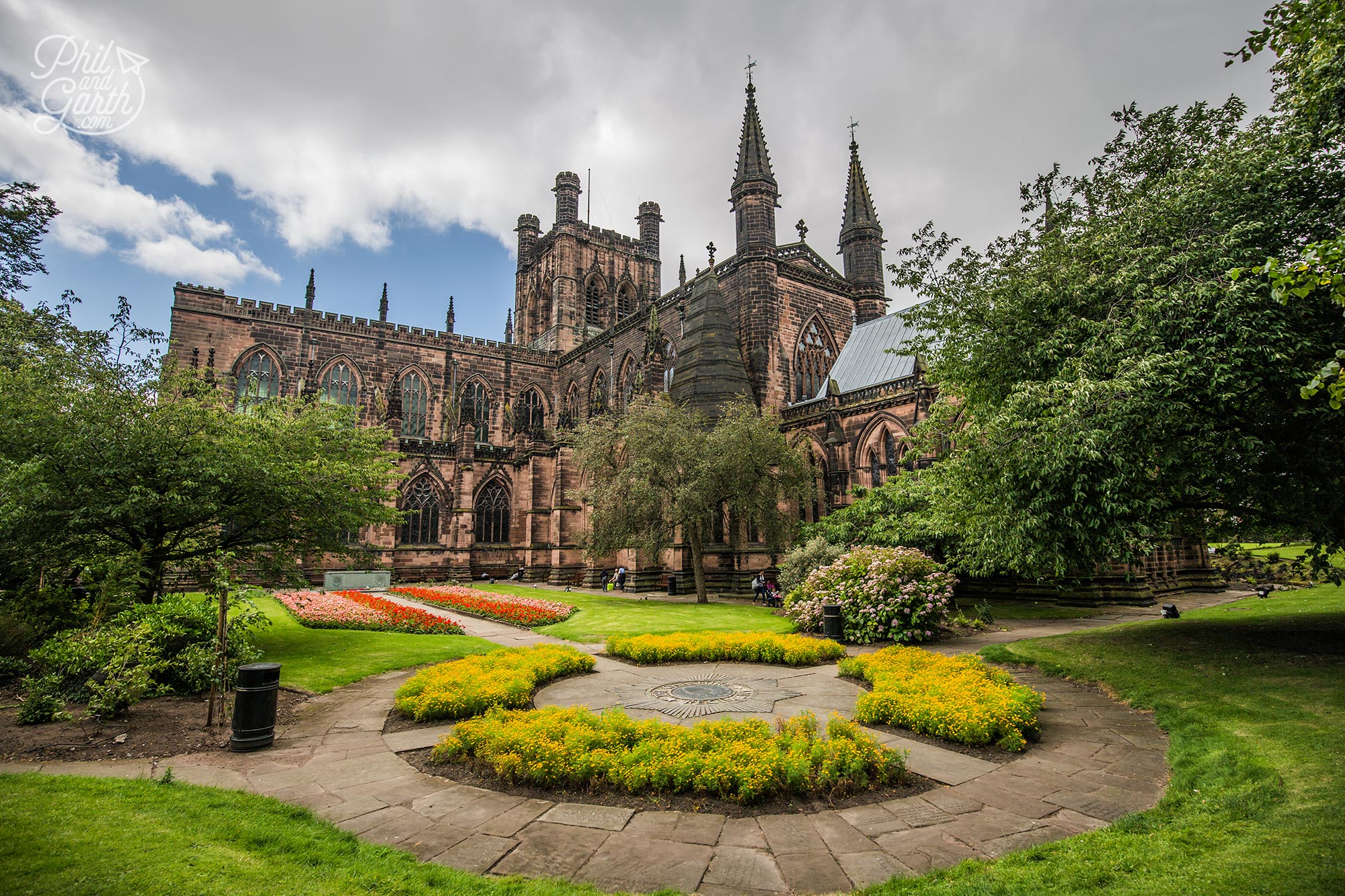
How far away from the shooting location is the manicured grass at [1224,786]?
3.47 m

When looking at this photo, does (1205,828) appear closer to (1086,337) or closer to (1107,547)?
(1107,547)

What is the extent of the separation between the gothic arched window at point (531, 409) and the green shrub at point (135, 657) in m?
35.6

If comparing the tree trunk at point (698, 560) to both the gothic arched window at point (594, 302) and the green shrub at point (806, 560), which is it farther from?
the gothic arched window at point (594, 302)

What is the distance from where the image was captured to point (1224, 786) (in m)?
4.66

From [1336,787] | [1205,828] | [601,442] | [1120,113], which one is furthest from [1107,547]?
[601,442]

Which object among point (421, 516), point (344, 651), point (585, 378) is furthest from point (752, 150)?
point (344, 651)

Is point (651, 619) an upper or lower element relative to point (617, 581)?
lower

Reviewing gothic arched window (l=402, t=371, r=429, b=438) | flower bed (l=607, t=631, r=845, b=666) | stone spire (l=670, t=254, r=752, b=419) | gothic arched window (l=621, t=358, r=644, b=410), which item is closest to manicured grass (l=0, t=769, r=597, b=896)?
flower bed (l=607, t=631, r=845, b=666)

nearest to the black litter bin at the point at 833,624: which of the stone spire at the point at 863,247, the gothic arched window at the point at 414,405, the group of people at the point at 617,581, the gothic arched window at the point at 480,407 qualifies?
the group of people at the point at 617,581

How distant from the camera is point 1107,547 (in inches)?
322

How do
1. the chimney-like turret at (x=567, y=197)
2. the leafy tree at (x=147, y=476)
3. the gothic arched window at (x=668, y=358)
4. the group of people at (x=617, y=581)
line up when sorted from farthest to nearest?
the chimney-like turret at (x=567, y=197)
the gothic arched window at (x=668, y=358)
the group of people at (x=617, y=581)
the leafy tree at (x=147, y=476)

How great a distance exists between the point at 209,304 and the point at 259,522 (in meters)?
31.8

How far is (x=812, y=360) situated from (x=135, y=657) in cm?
2859

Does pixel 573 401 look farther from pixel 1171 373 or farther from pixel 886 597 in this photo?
pixel 1171 373
